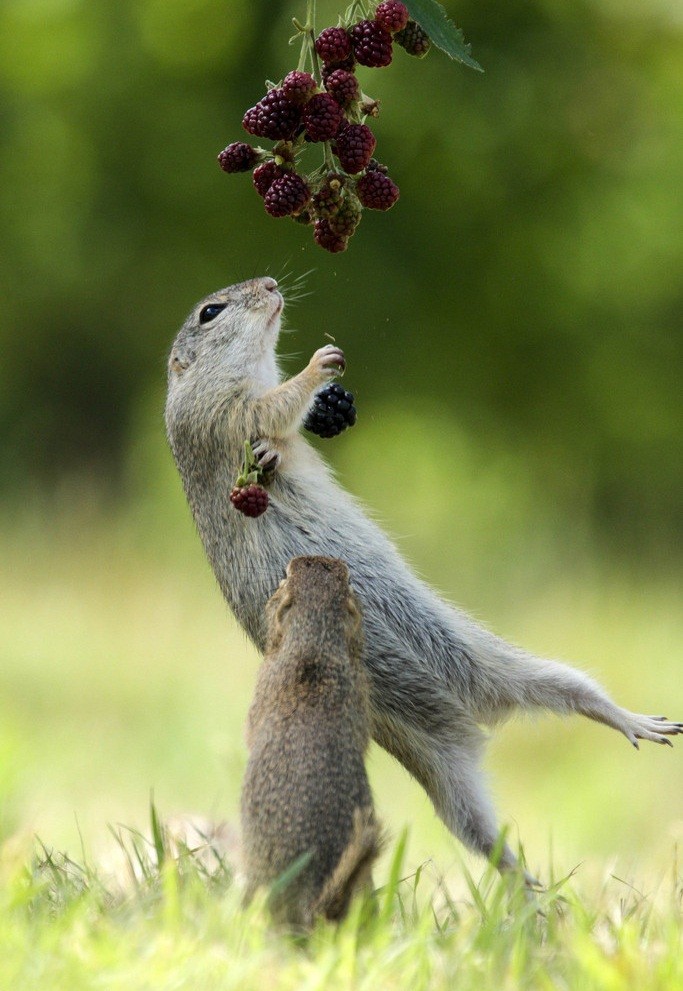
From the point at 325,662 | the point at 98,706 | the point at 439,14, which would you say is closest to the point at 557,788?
the point at 98,706

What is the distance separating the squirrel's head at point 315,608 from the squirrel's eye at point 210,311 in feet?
4.00

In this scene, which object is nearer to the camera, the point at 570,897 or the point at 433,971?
the point at 433,971

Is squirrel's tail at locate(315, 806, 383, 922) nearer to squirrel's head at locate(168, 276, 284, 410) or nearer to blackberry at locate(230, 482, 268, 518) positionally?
blackberry at locate(230, 482, 268, 518)

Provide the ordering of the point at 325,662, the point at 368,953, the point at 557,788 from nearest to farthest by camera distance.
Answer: the point at 368,953 → the point at 325,662 → the point at 557,788

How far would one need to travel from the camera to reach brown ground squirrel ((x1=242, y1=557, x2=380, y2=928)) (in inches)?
123

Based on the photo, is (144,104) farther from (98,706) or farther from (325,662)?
(325,662)

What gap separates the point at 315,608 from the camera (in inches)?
138

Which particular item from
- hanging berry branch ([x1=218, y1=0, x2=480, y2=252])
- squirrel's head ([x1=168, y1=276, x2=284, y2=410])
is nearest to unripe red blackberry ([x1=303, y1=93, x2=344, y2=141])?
hanging berry branch ([x1=218, y1=0, x2=480, y2=252])

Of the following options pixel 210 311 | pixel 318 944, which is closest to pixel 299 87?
pixel 210 311

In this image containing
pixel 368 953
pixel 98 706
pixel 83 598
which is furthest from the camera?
pixel 83 598

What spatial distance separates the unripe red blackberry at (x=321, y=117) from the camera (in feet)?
10.6

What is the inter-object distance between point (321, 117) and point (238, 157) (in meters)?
Answer: 0.31

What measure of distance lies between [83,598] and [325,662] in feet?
20.3

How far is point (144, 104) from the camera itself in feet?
41.2
